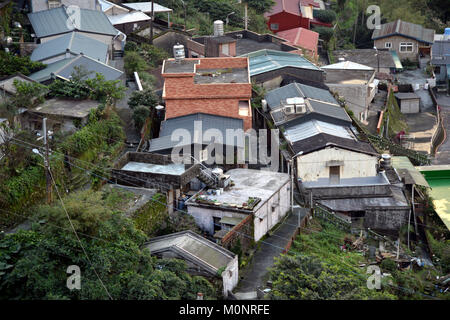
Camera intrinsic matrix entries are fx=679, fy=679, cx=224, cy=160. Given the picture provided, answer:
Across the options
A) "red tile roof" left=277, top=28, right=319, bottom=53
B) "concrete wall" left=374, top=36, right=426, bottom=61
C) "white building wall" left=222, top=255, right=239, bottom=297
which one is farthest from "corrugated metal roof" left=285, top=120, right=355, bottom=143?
"concrete wall" left=374, top=36, right=426, bottom=61

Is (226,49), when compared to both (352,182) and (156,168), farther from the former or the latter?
(156,168)

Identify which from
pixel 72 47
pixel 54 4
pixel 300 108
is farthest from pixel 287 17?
pixel 300 108

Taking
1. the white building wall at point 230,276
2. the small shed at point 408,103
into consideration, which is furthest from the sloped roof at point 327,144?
the small shed at point 408,103

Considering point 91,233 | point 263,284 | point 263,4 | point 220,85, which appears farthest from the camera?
point 263,4

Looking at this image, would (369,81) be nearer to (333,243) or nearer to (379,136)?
(379,136)

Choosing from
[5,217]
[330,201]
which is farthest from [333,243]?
[5,217]

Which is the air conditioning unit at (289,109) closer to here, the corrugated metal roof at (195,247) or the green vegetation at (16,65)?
the corrugated metal roof at (195,247)
